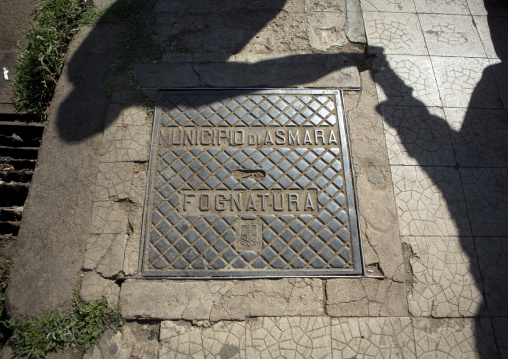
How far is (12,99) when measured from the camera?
12.5 ft

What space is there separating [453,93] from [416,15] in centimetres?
127

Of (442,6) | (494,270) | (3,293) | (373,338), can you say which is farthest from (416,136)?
(3,293)

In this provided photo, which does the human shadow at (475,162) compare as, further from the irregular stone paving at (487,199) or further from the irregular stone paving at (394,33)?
the irregular stone paving at (394,33)

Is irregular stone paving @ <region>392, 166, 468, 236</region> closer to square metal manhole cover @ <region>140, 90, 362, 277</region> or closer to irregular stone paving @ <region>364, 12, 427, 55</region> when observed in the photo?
square metal manhole cover @ <region>140, 90, 362, 277</region>

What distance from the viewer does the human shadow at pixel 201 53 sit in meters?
3.56

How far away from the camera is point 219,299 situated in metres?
2.73

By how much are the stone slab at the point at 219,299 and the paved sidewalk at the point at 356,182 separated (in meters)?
0.01

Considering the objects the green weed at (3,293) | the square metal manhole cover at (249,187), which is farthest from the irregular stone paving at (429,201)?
the green weed at (3,293)

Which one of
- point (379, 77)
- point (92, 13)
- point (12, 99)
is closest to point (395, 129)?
point (379, 77)

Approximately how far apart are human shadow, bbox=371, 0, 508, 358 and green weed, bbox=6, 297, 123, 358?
9.82 feet

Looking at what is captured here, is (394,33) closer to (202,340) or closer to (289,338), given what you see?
(289,338)

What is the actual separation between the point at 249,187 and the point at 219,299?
103 cm

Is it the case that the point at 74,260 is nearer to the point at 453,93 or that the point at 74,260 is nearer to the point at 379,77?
the point at 379,77

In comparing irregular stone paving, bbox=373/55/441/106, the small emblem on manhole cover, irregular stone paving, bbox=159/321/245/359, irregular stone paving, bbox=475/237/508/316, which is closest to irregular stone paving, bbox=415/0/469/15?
irregular stone paving, bbox=373/55/441/106
